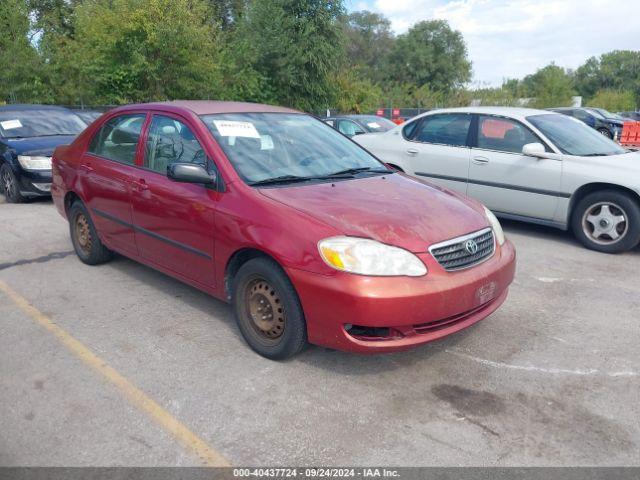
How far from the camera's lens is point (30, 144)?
8.56 m

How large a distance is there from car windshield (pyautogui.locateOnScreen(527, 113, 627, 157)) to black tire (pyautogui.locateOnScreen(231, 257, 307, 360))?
4494 millimetres

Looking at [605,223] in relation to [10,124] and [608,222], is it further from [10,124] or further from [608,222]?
[10,124]

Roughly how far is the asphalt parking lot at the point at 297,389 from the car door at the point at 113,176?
1.71ft

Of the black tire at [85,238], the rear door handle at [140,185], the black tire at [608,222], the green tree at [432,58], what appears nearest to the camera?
the rear door handle at [140,185]

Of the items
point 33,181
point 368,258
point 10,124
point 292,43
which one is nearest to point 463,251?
point 368,258

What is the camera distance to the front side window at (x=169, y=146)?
3992 millimetres

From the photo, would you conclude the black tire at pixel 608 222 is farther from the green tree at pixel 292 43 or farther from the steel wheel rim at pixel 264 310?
the green tree at pixel 292 43

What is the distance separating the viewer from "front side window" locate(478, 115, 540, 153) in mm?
6668

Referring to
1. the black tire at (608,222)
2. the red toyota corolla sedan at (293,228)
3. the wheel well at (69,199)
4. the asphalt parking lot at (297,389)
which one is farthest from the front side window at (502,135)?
the wheel well at (69,199)

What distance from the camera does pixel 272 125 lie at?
4320 mm

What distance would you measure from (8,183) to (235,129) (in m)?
6.35

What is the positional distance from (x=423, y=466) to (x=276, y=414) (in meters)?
0.81

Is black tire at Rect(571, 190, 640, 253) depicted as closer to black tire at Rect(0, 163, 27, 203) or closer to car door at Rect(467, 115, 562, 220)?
car door at Rect(467, 115, 562, 220)

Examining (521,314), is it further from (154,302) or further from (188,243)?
(154,302)
